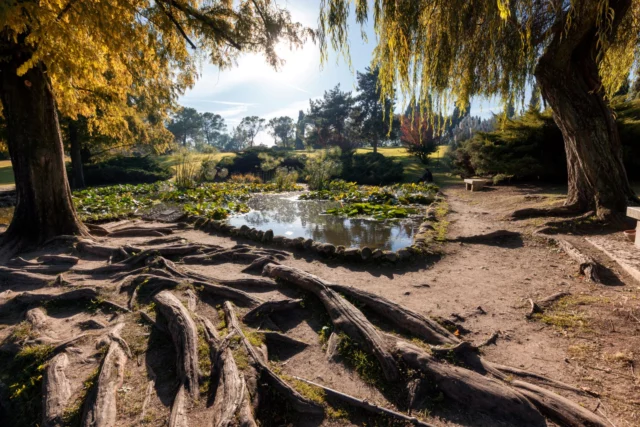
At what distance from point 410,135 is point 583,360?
91.5ft

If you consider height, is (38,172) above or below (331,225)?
above

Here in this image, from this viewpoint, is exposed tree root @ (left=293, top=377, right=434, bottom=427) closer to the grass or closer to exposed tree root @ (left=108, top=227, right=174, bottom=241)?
the grass

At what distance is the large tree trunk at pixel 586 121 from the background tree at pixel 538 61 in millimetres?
18

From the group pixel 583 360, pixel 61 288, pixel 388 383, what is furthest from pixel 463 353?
pixel 61 288

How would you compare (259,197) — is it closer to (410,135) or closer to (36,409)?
(36,409)

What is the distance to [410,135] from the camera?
2862 cm

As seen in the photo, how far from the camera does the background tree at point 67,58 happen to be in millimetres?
4066

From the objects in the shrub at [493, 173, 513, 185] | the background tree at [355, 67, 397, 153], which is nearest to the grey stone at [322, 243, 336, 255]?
the shrub at [493, 173, 513, 185]

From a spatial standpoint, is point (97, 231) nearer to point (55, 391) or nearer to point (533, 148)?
point (55, 391)

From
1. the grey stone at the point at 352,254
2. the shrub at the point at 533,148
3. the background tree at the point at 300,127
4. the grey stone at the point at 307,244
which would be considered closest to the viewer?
the grey stone at the point at 352,254

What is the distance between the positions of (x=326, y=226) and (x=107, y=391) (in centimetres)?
636

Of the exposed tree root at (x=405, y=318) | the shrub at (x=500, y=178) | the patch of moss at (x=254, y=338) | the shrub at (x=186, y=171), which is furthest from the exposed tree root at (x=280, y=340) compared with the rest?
the shrub at (x=186, y=171)

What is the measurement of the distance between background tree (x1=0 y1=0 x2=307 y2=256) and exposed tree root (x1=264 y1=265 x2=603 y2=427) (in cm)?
459

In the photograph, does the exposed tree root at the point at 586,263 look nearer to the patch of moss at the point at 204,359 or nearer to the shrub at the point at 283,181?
the patch of moss at the point at 204,359
